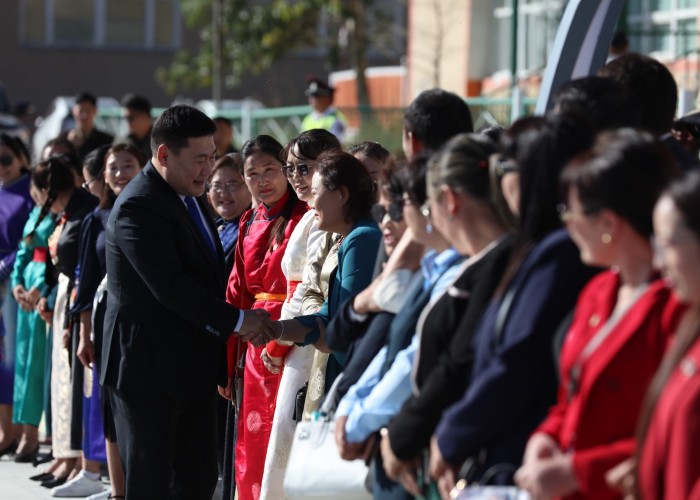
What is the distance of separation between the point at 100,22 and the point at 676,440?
32727mm

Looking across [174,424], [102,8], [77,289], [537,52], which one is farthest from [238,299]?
[102,8]

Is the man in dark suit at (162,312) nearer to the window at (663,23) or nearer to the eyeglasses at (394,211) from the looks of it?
the eyeglasses at (394,211)

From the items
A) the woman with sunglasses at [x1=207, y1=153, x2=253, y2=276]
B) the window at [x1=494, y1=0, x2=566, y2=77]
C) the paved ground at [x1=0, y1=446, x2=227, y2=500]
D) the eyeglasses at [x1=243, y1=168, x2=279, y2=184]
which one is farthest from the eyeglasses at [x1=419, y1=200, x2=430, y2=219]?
the window at [x1=494, y1=0, x2=566, y2=77]

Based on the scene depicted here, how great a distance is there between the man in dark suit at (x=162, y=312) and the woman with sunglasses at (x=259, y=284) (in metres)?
0.31

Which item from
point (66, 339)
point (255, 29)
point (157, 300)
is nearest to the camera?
point (157, 300)

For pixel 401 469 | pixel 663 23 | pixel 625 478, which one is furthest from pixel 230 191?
pixel 663 23

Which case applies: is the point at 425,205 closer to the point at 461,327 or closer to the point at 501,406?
the point at 461,327

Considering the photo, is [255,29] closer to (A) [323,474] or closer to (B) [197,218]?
(B) [197,218]

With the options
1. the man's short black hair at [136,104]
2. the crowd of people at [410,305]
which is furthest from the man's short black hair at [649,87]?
the man's short black hair at [136,104]

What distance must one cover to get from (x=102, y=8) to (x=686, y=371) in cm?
3269

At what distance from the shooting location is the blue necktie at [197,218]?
5.79 m

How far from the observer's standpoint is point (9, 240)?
9.13 metres

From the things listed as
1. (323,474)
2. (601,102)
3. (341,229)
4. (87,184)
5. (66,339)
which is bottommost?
(66,339)

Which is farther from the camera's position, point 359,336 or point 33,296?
point 33,296
